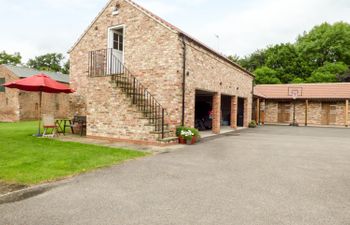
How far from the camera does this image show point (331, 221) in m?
3.05

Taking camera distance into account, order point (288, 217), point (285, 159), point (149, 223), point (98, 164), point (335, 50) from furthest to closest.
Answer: point (335, 50) → point (285, 159) → point (98, 164) → point (288, 217) → point (149, 223)

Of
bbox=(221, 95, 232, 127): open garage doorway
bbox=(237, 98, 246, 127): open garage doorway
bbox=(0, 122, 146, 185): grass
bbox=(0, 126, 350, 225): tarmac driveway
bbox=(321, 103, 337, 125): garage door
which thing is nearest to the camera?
bbox=(0, 126, 350, 225): tarmac driveway

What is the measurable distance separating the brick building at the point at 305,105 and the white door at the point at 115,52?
14734mm

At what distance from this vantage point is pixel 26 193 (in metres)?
3.88

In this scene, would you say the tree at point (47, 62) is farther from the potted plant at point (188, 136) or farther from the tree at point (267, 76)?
the potted plant at point (188, 136)

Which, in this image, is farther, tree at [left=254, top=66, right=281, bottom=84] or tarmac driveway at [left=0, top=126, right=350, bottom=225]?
tree at [left=254, top=66, right=281, bottom=84]

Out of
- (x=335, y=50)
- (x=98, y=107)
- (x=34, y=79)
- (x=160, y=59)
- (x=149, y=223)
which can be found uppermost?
(x=335, y=50)

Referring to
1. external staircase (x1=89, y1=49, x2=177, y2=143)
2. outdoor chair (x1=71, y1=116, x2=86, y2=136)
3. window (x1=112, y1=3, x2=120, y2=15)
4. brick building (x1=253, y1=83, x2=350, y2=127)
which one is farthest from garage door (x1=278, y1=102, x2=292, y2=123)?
outdoor chair (x1=71, y1=116, x2=86, y2=136)

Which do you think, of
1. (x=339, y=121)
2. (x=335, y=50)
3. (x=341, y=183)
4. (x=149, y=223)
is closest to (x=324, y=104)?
(x=339, y=121)

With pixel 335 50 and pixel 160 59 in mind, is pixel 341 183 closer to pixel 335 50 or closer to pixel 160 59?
pixel 160 59

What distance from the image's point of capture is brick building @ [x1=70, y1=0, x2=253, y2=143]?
958 centimetres

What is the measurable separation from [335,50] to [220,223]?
4385 centimetres

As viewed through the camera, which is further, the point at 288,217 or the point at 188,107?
the point at 188,107

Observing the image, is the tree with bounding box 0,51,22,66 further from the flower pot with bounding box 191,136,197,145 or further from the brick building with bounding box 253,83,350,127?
the flower pot with bounding box 191,136,197,145
